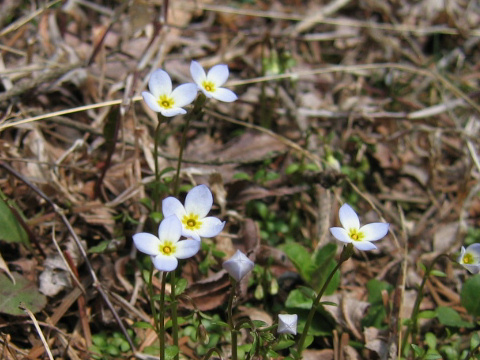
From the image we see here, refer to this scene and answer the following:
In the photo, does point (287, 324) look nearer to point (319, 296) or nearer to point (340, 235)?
point (319, 296)

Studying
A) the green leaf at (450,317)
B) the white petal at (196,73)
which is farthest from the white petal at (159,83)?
the green leaf at (450,317)

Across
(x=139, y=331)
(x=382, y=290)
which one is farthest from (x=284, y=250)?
(x=139, y=331)

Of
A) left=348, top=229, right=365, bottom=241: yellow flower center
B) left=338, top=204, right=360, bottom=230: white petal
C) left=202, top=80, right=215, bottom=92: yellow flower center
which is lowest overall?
left=348, top=229, right=365, bottom=241: yellow flower center

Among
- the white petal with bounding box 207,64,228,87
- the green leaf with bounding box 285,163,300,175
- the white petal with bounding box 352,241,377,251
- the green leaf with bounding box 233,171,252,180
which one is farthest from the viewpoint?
the green leaf with bounding box 285,163,300,175

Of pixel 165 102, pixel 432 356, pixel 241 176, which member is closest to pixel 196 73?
pixel 165 102

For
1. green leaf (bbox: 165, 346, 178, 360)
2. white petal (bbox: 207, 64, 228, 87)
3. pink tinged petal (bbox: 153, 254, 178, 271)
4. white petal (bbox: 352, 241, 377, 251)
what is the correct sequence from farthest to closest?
white petal (bbox: 207, 64, 228, 87) < green leaf (bbox: 165, 346, 178, 360) < white petal (bbox: 352, 241, 377, 251) < pink tinged petal (bbox: 153, 254, 178, 271)

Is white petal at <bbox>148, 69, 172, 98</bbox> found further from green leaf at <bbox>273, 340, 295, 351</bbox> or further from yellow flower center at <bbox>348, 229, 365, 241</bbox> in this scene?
green leaf at <bbox>273, 340, 295, 351</bbox>

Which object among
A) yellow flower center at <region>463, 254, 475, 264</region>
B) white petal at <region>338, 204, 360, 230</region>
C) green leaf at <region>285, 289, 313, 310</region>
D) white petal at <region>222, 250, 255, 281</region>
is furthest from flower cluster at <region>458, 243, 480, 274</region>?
white petal at <region>222, 250, 255, 281</region>
